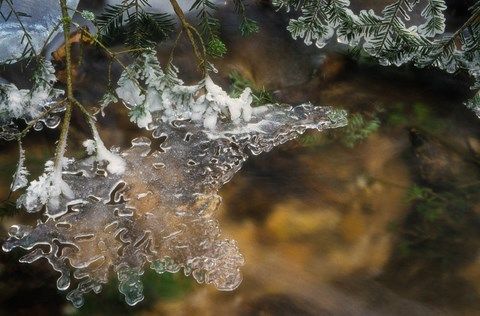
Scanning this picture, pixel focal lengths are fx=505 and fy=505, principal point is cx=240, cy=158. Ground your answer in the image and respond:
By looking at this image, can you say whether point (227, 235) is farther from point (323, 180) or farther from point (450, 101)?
point (450, 101)

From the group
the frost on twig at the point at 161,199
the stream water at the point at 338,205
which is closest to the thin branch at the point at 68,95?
the frost on twig at the point at 161,199

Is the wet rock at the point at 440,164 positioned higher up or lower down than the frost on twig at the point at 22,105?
higher up

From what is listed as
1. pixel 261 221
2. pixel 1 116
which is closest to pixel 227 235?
pixel 261 221

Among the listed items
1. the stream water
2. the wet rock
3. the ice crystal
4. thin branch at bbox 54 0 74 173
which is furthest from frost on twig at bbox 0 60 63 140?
the wet rock

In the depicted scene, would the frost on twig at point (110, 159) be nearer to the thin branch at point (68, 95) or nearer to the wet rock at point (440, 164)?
the thin branch at point (68, 95)

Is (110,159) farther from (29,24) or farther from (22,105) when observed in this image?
(29,24)

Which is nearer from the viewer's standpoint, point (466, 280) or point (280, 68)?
point (466, 280)
